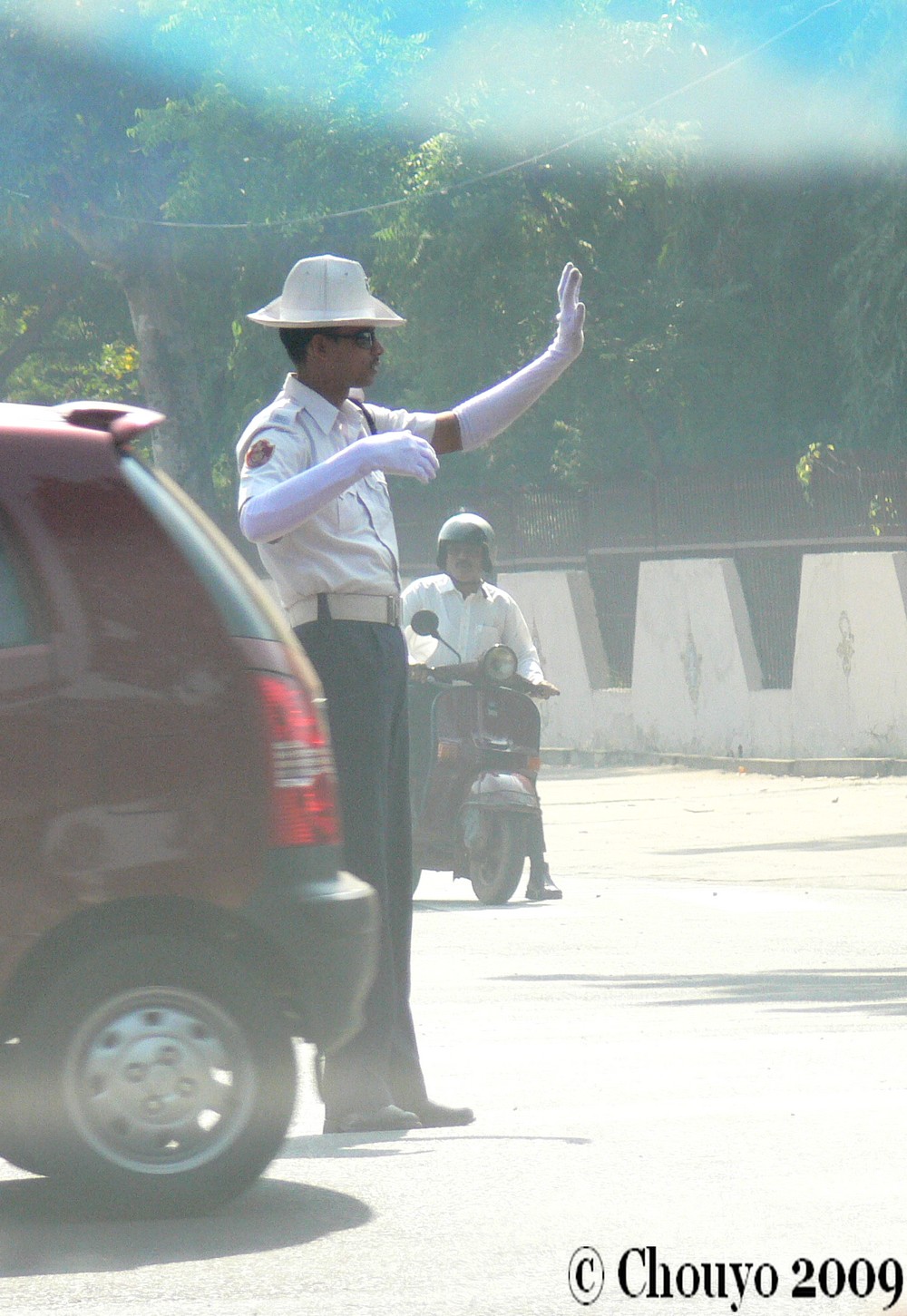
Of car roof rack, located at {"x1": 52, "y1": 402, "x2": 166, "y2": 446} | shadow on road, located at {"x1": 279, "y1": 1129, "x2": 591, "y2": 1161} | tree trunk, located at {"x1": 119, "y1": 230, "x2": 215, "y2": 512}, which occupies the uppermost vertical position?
tree trunk, located at {"x1": 119, "y1": 230, "x2": 215, "y2": 512}

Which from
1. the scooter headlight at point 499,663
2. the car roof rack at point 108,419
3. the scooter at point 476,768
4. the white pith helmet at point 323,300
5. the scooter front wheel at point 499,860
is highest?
the white pith helmet at point 323,300

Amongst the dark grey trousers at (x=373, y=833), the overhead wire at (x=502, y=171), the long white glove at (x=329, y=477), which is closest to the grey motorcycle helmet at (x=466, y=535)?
the dark grey trousers at (x=373, y=833)

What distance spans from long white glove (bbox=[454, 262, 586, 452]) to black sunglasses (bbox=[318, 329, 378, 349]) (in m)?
0.36

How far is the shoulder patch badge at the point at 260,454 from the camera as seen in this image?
635 cm

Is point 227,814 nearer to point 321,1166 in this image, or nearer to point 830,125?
point 321,1166

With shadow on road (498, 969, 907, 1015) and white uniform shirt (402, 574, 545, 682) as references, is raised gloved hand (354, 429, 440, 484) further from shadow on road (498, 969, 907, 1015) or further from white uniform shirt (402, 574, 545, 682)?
white uniform shirt (402, 574, 545, 682)

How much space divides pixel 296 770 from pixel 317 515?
121cm

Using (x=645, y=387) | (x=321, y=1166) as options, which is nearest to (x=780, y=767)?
(x=645, y=387)

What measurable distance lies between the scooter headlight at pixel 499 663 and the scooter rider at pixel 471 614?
0.29 ft

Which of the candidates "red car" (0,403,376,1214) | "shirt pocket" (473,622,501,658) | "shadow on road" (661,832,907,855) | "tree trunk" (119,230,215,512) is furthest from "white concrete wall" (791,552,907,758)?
"tree trunk" (119,230,215,512)

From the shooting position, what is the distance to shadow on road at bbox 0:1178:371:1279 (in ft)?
15.9

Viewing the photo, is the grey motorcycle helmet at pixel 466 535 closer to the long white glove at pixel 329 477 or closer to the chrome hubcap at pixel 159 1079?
the long white glove at pixel 329 477

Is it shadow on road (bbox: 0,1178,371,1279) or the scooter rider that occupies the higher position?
the scooter rider

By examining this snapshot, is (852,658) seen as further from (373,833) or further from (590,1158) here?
(590,1158)
